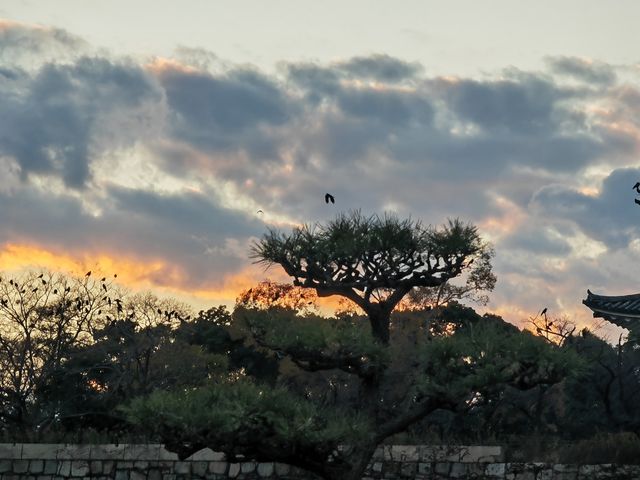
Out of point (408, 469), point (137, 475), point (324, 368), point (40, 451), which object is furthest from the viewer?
point (40, 451)

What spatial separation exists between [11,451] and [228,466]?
552 centimetres

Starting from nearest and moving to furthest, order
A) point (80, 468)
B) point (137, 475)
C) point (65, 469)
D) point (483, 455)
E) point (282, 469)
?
point (483, 455), point (282, 469), point (137, 475), point (80, 468), point (65, 469)

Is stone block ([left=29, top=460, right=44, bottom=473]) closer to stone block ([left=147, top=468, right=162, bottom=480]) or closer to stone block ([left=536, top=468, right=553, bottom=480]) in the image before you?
stone block ([left=147, top=468, right=162, bottom=480])

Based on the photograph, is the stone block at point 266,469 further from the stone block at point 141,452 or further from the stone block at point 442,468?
the stone block at point 442,468

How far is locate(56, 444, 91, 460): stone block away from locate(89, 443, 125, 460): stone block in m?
0.13

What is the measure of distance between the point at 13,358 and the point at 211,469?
8885 mm

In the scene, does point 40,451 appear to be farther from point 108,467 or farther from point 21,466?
point 108,467

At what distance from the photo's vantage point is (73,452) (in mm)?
23172

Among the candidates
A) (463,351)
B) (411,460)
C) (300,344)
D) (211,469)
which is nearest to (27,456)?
(211,469)

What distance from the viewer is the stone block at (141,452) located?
74.3 ft

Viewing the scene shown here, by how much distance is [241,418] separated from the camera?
13820mm

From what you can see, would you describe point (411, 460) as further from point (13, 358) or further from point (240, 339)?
point (240, 339)

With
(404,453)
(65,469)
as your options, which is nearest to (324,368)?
(404,453)

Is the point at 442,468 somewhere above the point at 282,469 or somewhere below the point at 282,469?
above
